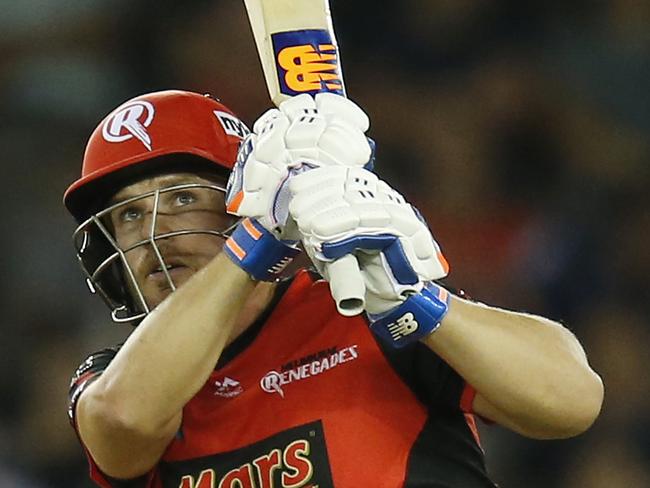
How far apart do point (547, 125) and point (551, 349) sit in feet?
7.37

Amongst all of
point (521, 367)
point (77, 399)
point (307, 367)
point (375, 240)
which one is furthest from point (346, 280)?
point (77, 399)

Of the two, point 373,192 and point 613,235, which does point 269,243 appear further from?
point 613,235

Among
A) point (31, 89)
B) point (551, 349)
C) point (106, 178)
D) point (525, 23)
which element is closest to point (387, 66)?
point (525, 23)

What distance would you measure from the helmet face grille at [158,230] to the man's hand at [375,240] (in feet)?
1.51

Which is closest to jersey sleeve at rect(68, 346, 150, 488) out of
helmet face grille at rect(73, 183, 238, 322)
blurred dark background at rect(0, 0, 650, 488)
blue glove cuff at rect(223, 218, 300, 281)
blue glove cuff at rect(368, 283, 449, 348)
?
helmet face grille at rect(73, 183, 238, 322)

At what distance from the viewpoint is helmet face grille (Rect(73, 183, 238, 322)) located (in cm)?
203

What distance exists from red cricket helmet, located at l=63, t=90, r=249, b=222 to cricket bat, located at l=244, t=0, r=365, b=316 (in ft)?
1.14

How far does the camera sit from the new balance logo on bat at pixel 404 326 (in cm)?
162

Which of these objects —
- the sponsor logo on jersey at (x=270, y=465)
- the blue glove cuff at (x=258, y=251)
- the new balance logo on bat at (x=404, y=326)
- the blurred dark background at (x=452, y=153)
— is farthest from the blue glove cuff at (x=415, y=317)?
the blurred dark background at (x=452, y=153)

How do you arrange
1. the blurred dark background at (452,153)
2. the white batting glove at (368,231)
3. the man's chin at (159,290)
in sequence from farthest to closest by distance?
the blurred dark background at (452,153)
the man's chin at (159,290)
the white batting glove at (368,231)

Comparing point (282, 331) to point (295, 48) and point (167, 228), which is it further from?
point (295, 48)

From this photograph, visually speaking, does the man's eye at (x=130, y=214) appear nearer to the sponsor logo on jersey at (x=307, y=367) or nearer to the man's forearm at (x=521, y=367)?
the sponsor logo on jersey at (x=307, y=367)

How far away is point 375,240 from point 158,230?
58cm

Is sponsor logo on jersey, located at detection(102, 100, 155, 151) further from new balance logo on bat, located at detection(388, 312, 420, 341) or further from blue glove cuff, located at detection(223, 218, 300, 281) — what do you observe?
new balance logo on bat, located at detection(388, 312, 420, 341)
